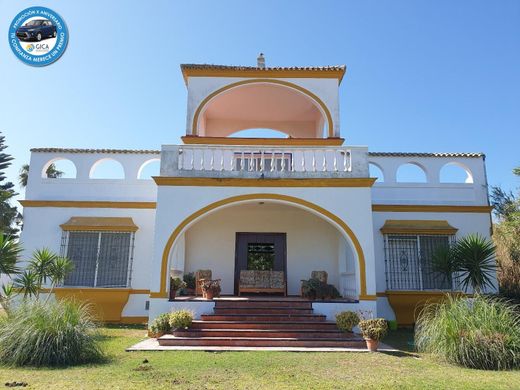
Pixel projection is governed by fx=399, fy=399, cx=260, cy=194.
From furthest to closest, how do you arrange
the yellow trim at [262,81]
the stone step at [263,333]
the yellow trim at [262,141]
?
the yellow trim at [262,81], the yellow trim at [262,141], the stone step at [263,333]

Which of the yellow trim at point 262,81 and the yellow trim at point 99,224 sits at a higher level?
the yellow trim at point 262,81

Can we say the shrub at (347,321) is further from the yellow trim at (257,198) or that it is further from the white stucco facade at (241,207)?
the white stucco facade at (241,207)

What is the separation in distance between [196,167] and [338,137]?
4.69m

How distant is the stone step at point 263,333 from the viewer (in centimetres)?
905

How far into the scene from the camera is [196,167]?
11547 millimetres

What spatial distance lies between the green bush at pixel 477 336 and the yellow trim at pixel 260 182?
4000mm

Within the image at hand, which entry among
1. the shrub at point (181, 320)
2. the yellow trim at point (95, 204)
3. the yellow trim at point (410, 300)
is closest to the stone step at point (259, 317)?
the shrub at point (181, 320)

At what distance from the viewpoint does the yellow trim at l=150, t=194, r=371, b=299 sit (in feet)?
33.4

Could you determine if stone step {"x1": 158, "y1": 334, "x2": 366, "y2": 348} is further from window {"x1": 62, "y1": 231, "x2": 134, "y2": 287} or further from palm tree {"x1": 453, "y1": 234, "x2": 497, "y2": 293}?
window {"x1": 62, "y1": 231, "x2": 134, "y2": 287}

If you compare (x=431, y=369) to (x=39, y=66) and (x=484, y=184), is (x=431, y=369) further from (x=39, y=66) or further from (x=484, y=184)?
(x=39, y=66)

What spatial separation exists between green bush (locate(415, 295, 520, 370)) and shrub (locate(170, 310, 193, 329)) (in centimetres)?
518

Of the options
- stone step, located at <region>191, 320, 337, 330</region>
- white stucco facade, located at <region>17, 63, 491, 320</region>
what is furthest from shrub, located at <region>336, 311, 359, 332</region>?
white stucco facade, located at <region>17, 63, 491, 320</region>

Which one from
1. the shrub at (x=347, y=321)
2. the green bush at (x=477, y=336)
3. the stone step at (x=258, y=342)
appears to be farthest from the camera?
the shrub at (x=347, y=321)

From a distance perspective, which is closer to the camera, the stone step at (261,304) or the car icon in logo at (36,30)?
the car icon in logo at (36,30)
